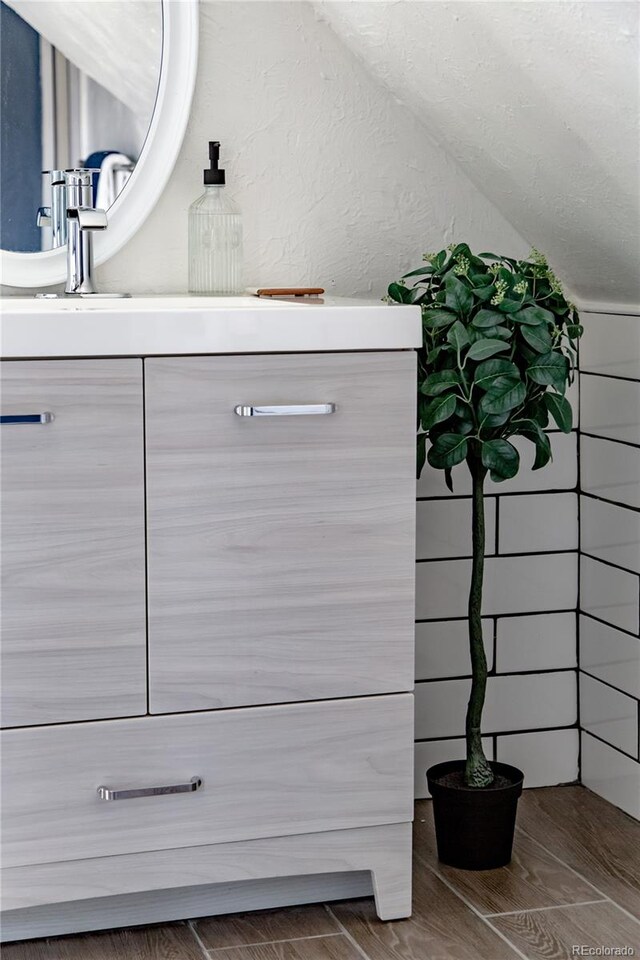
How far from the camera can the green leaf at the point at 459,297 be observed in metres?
1.68

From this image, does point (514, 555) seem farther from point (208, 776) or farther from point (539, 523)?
point (208, 776)

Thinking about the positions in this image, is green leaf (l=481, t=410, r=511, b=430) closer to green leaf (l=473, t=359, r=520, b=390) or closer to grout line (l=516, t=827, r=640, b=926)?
green leaf (l=473, t=359, r=520, b=390)

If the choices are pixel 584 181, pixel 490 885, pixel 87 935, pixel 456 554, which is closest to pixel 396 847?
pixel 490 885

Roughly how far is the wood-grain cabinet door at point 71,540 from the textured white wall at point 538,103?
65cm

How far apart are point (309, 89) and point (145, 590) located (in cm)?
93

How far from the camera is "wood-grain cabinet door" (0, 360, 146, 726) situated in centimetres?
145

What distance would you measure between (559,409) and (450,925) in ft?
A: 2.43

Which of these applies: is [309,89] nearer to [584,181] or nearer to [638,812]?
[584,181]

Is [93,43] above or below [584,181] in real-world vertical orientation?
above

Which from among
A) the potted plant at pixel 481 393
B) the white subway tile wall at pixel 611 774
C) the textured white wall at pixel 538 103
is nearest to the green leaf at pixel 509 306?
the potted plant at pixel 481 393

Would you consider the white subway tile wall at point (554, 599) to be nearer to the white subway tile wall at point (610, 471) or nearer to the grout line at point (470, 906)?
the white subway tile wall at point (610, 471)

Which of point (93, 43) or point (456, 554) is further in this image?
point (456, 554)

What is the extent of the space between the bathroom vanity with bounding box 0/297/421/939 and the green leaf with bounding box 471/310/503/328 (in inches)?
5.0

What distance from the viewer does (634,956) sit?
1.56 meters
